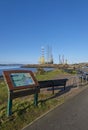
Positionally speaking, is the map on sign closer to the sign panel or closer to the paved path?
the sign panel

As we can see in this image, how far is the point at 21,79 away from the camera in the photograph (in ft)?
31.6

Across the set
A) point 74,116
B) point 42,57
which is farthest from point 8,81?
point 42,57

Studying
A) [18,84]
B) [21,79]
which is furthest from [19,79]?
[18,84]

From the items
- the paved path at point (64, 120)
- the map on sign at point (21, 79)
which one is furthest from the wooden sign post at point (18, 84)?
the paved path at point (64, 120)

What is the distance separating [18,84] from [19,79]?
33 centimetres

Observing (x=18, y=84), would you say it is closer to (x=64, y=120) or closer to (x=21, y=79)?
(x=21, y=79)

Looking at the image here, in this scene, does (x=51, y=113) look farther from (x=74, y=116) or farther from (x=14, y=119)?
(x=14, y=119)

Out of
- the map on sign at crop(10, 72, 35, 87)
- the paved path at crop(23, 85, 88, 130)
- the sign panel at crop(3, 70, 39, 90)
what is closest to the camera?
the paved path at crop(23, 85, 88, 130)

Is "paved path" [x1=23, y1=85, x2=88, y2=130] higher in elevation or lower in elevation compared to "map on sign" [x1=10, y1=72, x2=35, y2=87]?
lower

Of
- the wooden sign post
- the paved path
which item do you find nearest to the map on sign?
the wooden sign post

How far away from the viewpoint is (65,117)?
8.38 m

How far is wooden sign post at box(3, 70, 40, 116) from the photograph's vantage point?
8.56 metres

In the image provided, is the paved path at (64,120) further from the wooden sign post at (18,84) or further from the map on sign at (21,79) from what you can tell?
the map on sign at (21,79)

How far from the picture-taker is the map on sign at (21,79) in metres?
9.10
